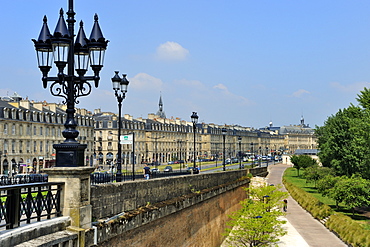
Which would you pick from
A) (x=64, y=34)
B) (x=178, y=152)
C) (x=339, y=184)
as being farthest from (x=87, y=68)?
(x=178, y=152)

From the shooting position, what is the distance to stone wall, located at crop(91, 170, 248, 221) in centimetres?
1107

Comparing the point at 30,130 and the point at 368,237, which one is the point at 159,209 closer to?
the point at 368,237

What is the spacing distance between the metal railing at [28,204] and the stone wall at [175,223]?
1.15 metres

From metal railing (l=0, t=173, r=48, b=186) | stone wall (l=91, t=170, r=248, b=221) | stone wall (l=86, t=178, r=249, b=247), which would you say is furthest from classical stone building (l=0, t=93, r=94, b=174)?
stone wall (l=91, t=170, r=248, b=221)

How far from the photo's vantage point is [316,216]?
43.9 m

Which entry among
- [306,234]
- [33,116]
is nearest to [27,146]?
[33,116]

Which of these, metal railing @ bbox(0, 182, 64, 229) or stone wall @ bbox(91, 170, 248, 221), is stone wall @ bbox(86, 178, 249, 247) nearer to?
stone wall @ bbox(91, 170, 248, 221)

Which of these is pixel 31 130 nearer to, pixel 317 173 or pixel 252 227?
pixel 317 173

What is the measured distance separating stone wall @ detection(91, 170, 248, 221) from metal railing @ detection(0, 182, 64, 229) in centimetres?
137

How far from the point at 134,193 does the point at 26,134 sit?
1988 inches

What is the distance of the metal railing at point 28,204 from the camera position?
26.5ft

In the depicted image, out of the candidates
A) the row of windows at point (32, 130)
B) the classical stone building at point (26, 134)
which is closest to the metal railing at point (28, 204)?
the classical stone building at point (26, 134)

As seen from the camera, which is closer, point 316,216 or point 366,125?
point 366,125

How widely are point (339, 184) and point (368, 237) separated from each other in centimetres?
1212
